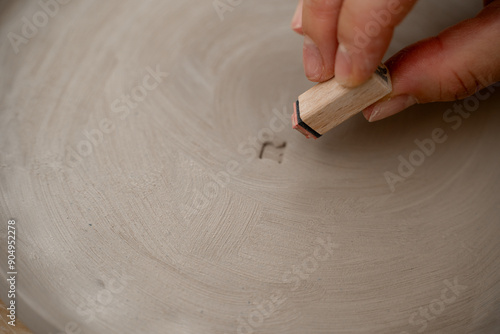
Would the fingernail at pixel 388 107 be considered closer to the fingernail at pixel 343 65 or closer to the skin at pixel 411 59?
the skin at pixel 411 59

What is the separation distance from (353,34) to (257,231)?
358mm

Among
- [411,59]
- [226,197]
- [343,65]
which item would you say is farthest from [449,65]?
[226,197]

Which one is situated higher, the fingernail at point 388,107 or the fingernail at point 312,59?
the fingernail at point 312,59

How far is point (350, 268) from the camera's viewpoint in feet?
2.37

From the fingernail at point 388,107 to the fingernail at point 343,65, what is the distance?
0.11 m

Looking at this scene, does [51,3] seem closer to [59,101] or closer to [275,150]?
[59,101]

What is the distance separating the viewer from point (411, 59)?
0.72 m

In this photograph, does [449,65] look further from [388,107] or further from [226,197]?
[226,197]

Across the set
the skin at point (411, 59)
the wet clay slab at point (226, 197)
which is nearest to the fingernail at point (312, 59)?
the skin at point (411, 59)

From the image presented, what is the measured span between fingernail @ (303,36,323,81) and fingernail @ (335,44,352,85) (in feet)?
0.16

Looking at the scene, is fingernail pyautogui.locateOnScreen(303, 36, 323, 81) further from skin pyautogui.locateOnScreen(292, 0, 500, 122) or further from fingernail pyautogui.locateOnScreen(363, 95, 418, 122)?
fingernail pyautogui.locateOnScreen(363, 95, 418, 122)

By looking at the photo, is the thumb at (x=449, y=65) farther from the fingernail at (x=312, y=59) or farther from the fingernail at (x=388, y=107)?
the fingernail at (x=312, y=59)

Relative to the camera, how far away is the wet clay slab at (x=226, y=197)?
714mm

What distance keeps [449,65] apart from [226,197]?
1.45 ft
